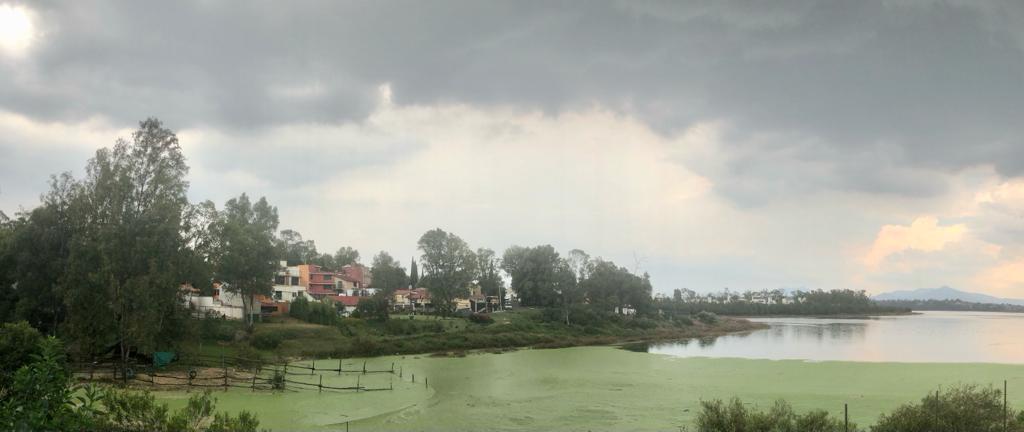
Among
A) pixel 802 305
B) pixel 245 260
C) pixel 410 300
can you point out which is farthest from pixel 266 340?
pixel 802 305

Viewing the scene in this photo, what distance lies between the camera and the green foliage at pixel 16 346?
65.8 ft

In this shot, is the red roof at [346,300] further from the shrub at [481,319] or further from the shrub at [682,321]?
the shrub at [682,321]

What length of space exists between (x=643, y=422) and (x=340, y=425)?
34.9 feet

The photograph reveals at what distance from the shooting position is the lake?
22.8 m

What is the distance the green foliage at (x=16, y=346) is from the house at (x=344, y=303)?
44.4 meters

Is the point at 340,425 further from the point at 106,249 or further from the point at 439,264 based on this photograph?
the point at 439,264

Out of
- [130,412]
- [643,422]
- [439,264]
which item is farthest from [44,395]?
[439,264]

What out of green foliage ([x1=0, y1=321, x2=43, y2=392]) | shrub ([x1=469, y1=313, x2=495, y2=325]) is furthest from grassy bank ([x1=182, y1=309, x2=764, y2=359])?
green foliage ([x1=0, y1=321, x2=43, y2=392])

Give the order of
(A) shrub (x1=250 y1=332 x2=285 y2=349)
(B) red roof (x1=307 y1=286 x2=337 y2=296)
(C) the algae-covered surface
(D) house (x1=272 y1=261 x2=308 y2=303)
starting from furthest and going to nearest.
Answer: (B) red roof (x1=307 y1=286 x2=337 y2=296) → (D) house (x1=272 y1=261 x2=308 y2=303) → (A) shrub (x1=250 y1=332 x2=285 y2=349) → (C) the algae-covered surface

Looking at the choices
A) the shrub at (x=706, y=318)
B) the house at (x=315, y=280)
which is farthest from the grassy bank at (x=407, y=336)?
the house at (x=315, y=280)

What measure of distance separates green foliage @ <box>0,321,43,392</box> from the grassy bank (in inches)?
612

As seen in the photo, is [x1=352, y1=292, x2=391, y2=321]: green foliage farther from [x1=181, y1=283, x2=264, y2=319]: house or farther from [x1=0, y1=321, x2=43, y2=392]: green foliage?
[x1=0, y1=321, x2=43, y2=392]: green foliage

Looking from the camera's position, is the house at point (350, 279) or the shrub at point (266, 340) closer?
the shrub at point (266, 340)

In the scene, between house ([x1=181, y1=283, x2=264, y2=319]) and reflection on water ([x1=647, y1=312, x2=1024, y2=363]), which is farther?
house ([x1=181, y1=283, x2=264, y2=319])
